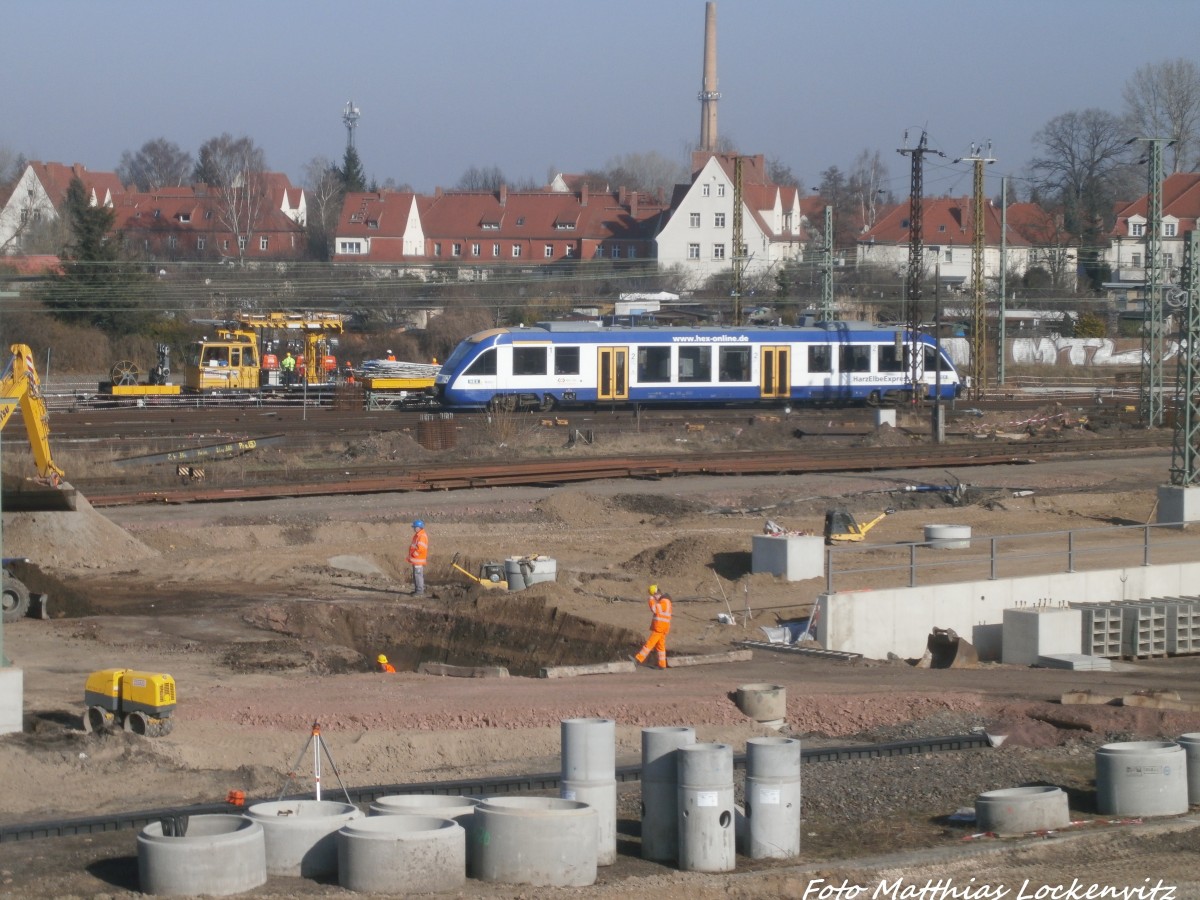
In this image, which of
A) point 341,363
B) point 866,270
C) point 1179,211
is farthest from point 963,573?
point 1179,211

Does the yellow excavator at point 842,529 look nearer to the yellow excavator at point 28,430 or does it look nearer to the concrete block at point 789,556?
the concrete block at point 789,556

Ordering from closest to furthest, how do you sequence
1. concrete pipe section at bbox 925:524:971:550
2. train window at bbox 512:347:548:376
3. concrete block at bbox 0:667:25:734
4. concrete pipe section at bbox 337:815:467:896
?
concrete pipe section at bbox 337:815:467:896 < concrete block at bbox 0:667:25:734 < concrete pipe section at bbox 925:524:971:550 < train window at bbox 512:347:548:376

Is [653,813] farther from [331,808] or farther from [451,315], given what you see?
[451,315]

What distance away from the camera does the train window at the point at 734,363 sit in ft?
142

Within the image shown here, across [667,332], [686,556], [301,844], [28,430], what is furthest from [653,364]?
[301,844]

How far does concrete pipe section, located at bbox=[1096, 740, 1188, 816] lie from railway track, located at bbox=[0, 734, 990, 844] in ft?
7.44

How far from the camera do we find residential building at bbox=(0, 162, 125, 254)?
3580 inches

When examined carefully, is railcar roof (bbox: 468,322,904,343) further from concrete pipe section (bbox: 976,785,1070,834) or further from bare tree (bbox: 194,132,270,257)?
bare tree (bbox: 194,132,270,257)

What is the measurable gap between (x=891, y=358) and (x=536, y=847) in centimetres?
3778

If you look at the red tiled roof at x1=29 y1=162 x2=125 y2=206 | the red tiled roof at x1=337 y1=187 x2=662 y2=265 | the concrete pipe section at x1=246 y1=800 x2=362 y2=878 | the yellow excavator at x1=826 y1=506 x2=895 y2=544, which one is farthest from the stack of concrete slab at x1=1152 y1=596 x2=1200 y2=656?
the red tiled roof at x1=29 y1=162 x2=125 y2=206

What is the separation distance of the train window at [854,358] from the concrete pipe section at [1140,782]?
1339 inches

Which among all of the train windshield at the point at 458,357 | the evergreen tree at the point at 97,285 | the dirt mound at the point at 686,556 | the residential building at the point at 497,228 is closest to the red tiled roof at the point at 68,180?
the residential building at the point at 497,228

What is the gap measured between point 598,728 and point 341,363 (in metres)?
55.9

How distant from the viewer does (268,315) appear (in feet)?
183
